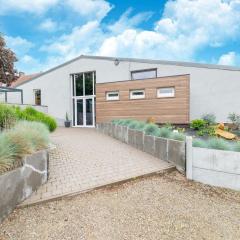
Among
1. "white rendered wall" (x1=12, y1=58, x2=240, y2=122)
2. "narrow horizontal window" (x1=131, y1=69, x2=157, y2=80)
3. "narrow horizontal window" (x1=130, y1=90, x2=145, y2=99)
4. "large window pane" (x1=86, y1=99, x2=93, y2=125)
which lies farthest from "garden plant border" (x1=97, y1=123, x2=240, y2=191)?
"large window pane" (x1=86, y1=99, x2=93, y2=125)

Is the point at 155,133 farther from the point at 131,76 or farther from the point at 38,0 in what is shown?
the point at 131,76

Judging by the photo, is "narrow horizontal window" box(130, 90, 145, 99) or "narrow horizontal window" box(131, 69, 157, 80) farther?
"narrow horizontal window" box(131, 69, 157, 80)

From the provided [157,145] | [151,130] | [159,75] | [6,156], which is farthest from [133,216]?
[159,75]

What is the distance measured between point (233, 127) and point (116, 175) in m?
9.07

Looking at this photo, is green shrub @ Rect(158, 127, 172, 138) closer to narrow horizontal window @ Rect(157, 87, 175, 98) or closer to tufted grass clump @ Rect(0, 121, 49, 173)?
tufted grass clump @ Rect(0, 121, 49, 173)

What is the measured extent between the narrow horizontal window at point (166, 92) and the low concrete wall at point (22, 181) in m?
9.07

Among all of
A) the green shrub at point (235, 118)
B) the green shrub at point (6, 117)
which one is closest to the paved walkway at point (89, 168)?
the green shrub at point (6, 117)

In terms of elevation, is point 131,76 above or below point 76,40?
below

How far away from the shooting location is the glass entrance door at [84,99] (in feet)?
59.6

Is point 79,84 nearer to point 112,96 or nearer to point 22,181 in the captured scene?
point 112,96

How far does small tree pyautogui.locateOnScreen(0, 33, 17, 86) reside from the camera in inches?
807

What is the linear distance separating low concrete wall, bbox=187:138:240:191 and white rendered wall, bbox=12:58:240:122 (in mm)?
8345

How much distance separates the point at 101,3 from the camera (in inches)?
425

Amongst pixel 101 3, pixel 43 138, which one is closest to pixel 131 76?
pixel 101 3
